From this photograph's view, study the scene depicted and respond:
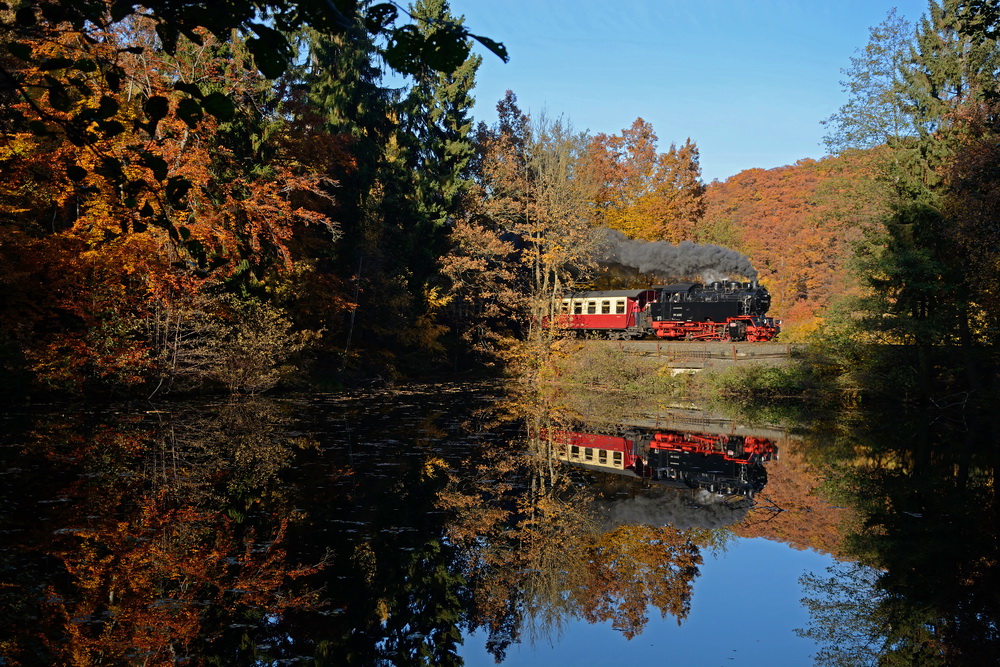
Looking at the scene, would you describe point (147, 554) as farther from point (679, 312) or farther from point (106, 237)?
point (679, 312)

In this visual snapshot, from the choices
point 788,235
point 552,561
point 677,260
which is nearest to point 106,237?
point 552,561

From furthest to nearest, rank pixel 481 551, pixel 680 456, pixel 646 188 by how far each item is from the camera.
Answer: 1. pixel 646 188
2. pixel 680 456
3. pixel 481 551

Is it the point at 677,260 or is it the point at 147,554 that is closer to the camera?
the point at 147,554

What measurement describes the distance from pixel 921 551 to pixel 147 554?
8.86 meters

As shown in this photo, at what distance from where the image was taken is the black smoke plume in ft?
139

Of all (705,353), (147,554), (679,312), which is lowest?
(147,554)

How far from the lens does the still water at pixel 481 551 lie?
5586mm

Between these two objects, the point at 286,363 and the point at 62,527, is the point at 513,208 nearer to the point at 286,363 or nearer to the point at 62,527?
the point at 286,363

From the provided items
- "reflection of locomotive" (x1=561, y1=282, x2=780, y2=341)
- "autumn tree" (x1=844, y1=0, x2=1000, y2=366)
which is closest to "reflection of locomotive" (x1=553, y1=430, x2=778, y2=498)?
"autumn tree" (x1=844, y1=0, x2=1000, y2=366)

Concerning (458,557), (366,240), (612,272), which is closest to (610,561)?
(458,557)

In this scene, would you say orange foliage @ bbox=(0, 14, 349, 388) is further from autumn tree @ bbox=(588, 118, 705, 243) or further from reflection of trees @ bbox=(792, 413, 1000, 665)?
autumn tree @ bbox=(588, 118, 705, 243)

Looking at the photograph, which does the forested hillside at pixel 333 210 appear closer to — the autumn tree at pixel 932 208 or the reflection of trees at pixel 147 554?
the autumn tree at pixel 932 208

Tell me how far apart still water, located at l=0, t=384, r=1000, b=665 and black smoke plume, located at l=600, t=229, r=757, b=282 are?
2797 cm

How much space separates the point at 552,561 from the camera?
750 centimetres
